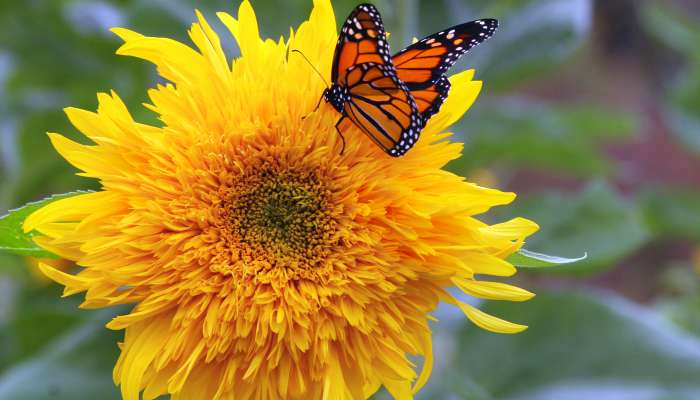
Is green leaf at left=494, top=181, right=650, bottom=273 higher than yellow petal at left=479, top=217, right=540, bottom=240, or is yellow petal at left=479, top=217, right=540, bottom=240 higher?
yellow petal at left=479, top=217, right=540, bottom=240

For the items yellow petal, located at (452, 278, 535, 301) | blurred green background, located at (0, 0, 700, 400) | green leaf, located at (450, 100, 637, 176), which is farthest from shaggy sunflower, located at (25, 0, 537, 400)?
green leaf, located at (450, 100, 637, 176)

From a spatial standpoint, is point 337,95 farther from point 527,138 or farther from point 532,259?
point 527,138

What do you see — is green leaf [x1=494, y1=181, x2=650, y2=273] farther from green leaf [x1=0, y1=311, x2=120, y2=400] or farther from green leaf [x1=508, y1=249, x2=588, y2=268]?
green leaf [x1=0, y1=311, x2=120, y2=400]

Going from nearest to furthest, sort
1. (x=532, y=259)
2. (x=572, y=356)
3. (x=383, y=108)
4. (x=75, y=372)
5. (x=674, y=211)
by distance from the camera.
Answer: (x=532, y=259), (x=383, y=108), (x=75, y=372), (x=572, y=356), (x=674, y=211)

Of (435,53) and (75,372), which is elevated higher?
(435,53)

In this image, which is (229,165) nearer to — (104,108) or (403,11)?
(104,108)

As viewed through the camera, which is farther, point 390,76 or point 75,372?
point 75,372

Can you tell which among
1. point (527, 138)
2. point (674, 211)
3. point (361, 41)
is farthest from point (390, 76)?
point (674, 211)
